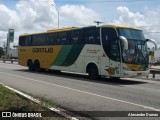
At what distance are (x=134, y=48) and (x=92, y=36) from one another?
3.00 meters

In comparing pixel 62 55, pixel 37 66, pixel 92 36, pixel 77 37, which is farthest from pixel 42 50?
pixel 92 36

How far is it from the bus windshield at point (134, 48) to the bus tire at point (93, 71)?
259 centimetres

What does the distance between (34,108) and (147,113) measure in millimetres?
3101

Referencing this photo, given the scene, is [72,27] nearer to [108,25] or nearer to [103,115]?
[108,25]

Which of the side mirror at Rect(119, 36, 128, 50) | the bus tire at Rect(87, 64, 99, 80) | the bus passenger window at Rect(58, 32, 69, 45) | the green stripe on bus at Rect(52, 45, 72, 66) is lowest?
the bus tire at Rect(87, 64, 99, 80)

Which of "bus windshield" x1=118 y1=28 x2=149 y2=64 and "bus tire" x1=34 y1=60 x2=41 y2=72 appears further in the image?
"bus tire" x1=34 y1=60 x2=41 y2=72

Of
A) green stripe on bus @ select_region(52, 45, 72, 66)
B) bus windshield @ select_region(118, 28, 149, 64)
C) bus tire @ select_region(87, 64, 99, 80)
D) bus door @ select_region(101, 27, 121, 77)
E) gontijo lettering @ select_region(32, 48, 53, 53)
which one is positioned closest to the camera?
bus windshield @ select_region(118, 28, 149, 64)

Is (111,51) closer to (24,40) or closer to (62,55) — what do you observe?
(62,55)

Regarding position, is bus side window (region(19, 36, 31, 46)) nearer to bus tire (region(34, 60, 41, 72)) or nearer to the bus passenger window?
bus tire (region(34, 60, 41, 72))

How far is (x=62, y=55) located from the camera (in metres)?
24.7

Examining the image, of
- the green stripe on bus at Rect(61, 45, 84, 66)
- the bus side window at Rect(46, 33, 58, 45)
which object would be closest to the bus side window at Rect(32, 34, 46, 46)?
the bus side window at Rect(46, 33, 58, 45)

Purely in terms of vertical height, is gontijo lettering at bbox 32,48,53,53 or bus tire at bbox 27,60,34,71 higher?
gontijo lettering at bbox 32,48,53,53

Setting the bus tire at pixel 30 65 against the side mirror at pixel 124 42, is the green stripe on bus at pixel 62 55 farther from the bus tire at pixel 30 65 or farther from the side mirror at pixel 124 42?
the side mirror at pixel 124 42

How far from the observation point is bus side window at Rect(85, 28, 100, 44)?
20.9 metres
